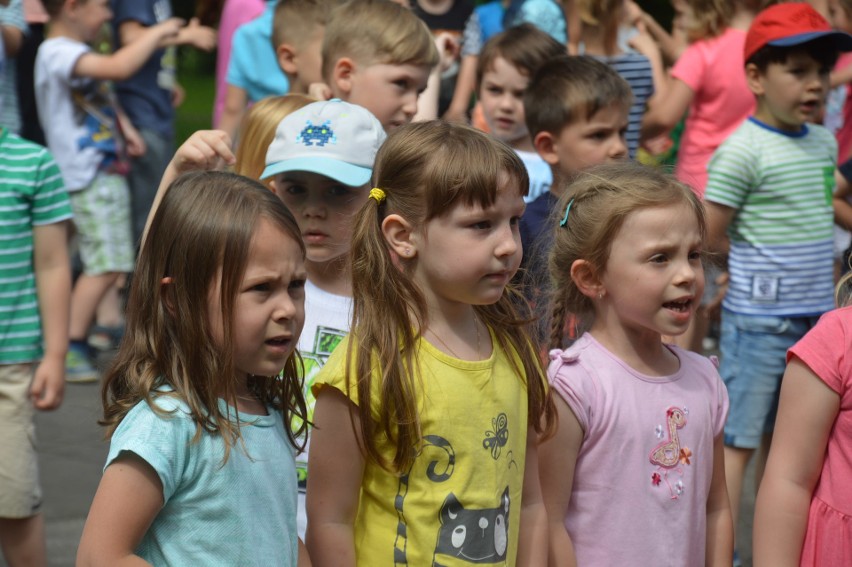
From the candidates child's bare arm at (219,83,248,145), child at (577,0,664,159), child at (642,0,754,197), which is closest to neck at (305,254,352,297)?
child at (577,0,664,159)

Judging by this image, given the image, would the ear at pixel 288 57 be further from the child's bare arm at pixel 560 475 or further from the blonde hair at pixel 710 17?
the child's bare arm at pixel 560 475

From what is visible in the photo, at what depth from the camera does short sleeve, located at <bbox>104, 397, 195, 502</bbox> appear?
7.72ft

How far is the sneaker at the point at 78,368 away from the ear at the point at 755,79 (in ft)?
13.7

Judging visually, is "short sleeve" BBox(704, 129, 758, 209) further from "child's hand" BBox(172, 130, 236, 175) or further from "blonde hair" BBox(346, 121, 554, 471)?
"child's hand" BBox(172, 130, 236, 175)

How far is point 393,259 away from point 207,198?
48 centimetres

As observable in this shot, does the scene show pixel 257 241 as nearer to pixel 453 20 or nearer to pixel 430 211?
pixel 430 211

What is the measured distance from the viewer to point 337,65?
4555 millimetres

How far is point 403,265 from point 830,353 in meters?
1.02

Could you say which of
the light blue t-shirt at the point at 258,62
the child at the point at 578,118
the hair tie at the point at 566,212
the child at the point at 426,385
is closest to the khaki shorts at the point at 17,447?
the child at the point at 426,385

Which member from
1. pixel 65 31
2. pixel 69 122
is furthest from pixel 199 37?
pixel 69 122

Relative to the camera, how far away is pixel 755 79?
5.02 meters

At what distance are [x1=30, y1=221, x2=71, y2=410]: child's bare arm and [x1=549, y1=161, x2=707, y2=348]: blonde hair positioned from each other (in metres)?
1.80

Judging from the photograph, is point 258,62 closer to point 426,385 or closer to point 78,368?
point 78,368

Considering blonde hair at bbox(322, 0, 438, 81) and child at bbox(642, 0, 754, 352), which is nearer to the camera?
blonde hair at bbox(322, 0, 438, 81)
